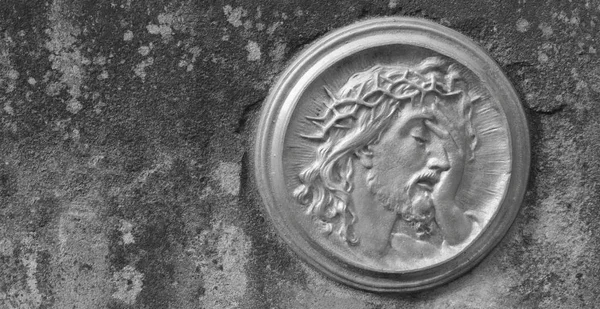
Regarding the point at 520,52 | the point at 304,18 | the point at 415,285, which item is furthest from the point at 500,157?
the point at 304,18

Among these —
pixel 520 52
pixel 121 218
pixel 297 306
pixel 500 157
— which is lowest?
pixel 297 306

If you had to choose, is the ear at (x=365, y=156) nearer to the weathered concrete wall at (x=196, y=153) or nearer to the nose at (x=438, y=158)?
the nose at (x=438, y=158)

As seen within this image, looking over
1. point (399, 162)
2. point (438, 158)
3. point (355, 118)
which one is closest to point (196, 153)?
point (355, 118)

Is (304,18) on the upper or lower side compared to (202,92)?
upper

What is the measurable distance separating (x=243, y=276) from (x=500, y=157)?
A: 2.51 ft

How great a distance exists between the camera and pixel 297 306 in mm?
1951

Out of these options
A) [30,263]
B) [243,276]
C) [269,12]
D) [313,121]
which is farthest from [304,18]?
[30,263]

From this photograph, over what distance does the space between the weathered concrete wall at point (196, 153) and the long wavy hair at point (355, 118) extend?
143 millimetres

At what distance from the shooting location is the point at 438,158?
189cm

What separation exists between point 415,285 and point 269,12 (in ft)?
2.74

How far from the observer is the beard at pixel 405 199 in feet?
6.22

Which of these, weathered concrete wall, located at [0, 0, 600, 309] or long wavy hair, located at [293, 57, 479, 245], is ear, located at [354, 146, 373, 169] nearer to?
long wavy hair, located at [293, 57, 479, 245]

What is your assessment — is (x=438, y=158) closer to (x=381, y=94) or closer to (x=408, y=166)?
(x=408, y=166)

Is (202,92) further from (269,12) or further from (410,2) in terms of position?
(410,2)
